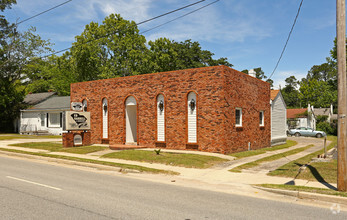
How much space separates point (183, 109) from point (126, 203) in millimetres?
11568

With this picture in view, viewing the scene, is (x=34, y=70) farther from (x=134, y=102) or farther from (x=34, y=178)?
(x=34, y=178)

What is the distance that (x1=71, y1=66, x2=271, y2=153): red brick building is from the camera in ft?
56.4

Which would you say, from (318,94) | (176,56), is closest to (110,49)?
(176,56)

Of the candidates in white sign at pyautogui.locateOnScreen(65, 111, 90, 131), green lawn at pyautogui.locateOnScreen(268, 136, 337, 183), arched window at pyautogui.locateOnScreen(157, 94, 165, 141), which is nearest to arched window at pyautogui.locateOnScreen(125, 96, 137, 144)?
arched window at pyautogui.locateOnScreen(157, 94, 165, 141)

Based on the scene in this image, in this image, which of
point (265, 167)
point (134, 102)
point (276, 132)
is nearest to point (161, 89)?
point (134, 102)

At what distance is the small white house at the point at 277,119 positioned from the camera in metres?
25.1

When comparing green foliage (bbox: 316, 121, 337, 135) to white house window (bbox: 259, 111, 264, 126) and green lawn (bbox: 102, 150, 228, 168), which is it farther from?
green lawn (bbox: 102, 150, 228, 168)

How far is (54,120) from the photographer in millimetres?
35250

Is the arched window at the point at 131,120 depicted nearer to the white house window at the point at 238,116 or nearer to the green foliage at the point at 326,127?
the white house window at the point at 238,116

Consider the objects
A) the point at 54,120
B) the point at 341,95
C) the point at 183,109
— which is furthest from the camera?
the point at 54,120

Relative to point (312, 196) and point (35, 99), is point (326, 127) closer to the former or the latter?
point (35, 99)

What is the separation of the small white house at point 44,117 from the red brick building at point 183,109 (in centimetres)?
1224

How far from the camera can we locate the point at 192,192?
8664 millimetres

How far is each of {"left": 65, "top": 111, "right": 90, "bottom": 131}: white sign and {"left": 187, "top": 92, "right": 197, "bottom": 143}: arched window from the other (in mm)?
8244
